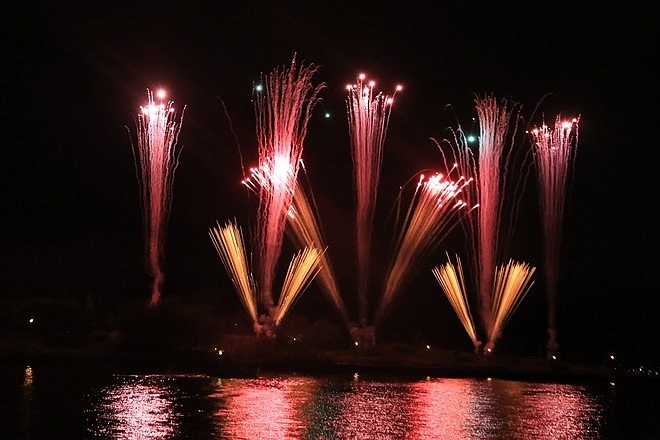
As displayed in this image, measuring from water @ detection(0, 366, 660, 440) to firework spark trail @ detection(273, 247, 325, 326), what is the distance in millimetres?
5155


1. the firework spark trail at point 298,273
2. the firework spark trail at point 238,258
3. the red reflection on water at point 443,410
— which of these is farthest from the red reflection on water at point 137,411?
the firework spark trail at point 298,273

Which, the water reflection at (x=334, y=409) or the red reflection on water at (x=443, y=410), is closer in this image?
the water reflection at (x=334, y=409)

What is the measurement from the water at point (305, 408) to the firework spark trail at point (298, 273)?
5.15 m

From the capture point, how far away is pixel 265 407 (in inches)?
780

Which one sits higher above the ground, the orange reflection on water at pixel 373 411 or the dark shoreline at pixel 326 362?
the dark shoreline at pixel 326 362

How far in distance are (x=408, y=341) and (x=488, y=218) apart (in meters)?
8.66

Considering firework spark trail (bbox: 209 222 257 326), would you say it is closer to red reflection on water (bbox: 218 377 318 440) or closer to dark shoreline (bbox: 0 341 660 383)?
dark shoreline (bbox: 0 341 660 383)

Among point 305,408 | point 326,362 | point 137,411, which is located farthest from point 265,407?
point 326,362

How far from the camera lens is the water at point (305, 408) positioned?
664 inches

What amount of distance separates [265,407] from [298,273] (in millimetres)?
12359

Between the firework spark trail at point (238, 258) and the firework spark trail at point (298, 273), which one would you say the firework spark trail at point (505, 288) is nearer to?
the firework spark trail at point (298, 273)

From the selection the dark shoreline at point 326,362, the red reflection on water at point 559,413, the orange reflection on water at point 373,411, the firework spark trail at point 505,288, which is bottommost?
the red reflection on water at point 559,413

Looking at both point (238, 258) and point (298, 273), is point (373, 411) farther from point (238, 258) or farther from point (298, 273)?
point (238, 258)

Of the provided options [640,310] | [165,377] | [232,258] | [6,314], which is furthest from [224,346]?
[640,310]
